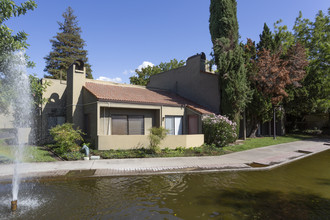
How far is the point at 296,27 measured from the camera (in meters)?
31.6

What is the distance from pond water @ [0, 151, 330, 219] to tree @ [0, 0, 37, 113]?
5109mm

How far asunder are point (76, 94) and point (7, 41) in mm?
8107

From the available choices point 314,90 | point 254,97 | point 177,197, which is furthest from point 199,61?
point 177,197

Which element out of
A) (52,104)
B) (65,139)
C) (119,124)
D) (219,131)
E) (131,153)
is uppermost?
(52,104)

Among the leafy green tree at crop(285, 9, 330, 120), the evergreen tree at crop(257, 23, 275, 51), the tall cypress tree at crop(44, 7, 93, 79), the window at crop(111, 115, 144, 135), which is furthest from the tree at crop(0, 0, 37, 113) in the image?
the tall cypress tree at crop(44, 7, 93, 79)

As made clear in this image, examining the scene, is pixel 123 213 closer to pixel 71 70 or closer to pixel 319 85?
pixel 71 70

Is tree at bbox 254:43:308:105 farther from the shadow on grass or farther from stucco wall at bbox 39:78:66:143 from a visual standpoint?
stucco wall at bbox 39:78:66:143

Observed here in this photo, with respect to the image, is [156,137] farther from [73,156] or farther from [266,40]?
[266,40]

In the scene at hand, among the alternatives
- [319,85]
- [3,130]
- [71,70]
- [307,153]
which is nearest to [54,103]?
[71,70]

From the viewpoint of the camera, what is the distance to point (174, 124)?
18328 mm

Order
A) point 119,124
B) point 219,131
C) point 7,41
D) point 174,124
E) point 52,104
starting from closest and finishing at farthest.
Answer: point 7,41 < point 219,131 < point 119,124 < point 52,104 < point 174,124

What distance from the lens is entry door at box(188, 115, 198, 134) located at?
17981 mm

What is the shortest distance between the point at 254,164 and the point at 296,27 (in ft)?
98.7

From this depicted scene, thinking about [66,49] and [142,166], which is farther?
[66,49]
